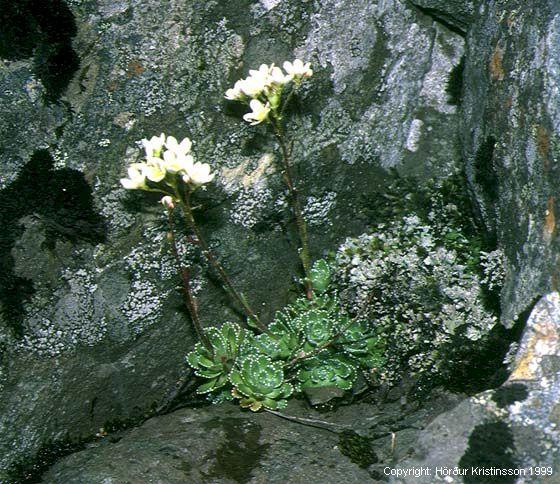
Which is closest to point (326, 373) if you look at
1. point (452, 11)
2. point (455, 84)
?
point (455, 84)

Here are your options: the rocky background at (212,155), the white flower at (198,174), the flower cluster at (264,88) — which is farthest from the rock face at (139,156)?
the white flower at (198,174)

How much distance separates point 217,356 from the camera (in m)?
2.66

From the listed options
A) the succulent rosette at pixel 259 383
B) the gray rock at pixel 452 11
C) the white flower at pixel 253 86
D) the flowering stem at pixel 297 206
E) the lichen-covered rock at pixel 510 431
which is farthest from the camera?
the gray rock at pixel 452 11

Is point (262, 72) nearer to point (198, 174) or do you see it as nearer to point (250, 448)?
point (198, 174)

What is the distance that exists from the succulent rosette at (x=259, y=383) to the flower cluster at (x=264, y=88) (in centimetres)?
86

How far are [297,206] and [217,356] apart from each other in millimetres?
627

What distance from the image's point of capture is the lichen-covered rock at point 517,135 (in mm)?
2090

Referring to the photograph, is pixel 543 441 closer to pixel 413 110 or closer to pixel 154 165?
pixel 154 165

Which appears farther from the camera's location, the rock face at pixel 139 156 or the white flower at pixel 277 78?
the white flower at pixel 277 78

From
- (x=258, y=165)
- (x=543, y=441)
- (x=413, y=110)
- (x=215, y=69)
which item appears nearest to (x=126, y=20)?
(x=215, y=69)

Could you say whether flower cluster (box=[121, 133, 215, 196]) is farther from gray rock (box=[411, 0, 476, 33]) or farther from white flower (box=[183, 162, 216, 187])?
gray rock (box=[411, 0, 476, 33])

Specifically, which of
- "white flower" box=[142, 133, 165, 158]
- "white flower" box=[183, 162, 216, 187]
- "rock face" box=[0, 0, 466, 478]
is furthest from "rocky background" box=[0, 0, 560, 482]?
"white flower" box=[183, 162, 216, 187]

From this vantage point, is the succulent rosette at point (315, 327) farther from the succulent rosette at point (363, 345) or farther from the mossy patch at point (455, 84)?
the mossy patch at point (455, 84)

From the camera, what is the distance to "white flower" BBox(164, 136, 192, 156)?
2.28m
